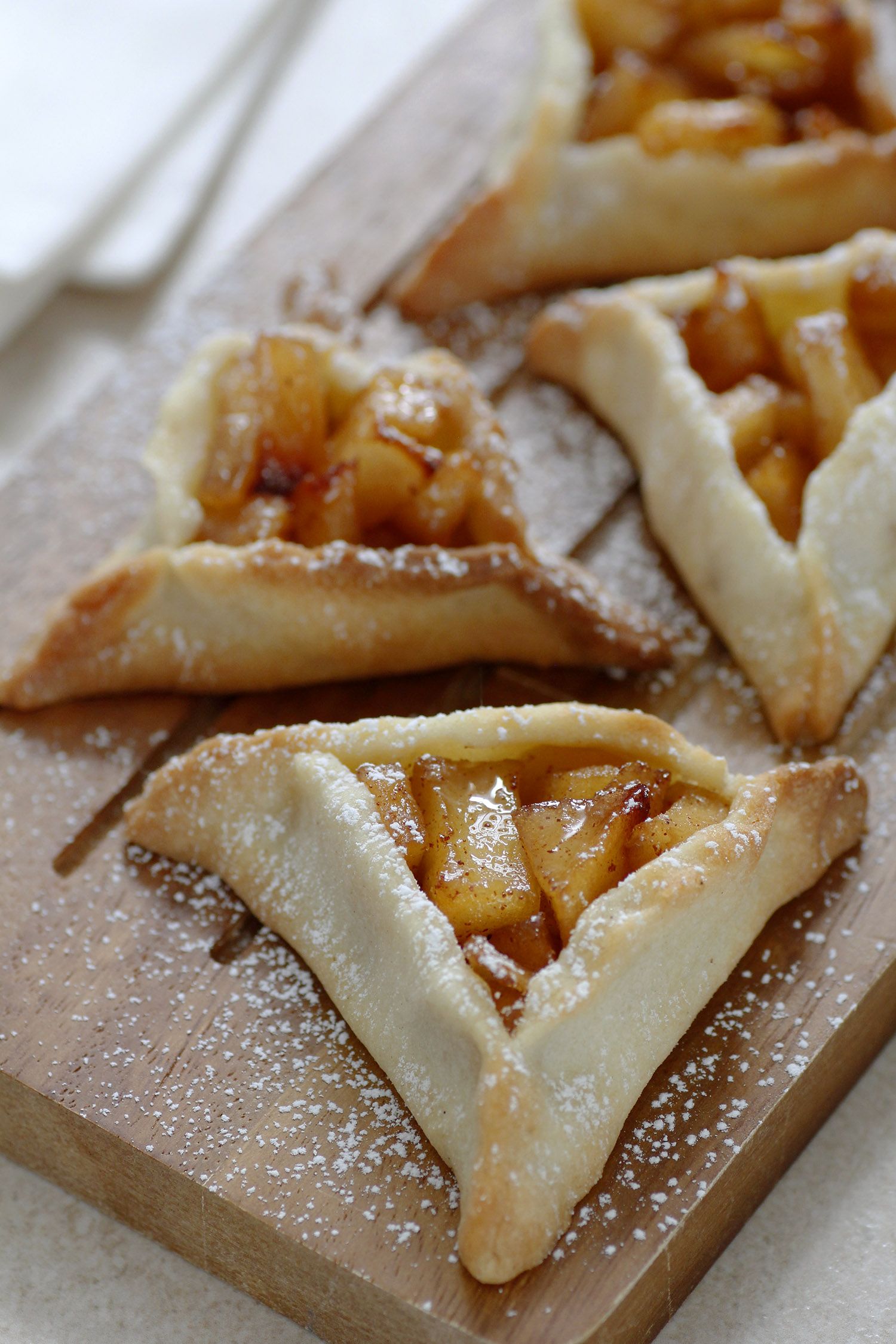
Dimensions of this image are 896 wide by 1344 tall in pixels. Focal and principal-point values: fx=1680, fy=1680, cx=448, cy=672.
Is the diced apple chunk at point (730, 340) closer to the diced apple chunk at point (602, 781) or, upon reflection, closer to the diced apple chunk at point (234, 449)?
the diced apple chunk at point (234, 449)

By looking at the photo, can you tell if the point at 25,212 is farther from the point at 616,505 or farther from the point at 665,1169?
the point at 665,1169

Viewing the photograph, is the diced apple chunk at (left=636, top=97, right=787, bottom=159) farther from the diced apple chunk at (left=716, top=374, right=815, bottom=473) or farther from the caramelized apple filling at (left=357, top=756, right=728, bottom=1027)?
the caramelized apple filling at (left=357, top=756, right=728, bottom=1027)

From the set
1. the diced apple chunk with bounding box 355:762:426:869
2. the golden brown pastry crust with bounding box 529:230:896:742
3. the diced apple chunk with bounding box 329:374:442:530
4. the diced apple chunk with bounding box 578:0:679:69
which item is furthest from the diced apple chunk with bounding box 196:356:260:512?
the diced apple chunk with bounding box 578:0:679:69

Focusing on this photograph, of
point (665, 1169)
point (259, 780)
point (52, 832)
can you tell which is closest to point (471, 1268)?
point (665, 1169)

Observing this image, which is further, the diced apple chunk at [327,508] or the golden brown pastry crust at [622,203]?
the golden brown pastry crust at [622,203]

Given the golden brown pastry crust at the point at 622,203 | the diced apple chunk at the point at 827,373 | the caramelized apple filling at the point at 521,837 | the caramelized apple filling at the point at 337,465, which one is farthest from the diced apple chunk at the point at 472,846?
the golden brown pastry crust at the point at 622,203

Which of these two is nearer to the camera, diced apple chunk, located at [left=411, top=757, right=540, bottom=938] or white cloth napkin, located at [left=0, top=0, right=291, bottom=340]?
diced apple chunk, located at [left=411, top=757, right=540, bottom=938]
